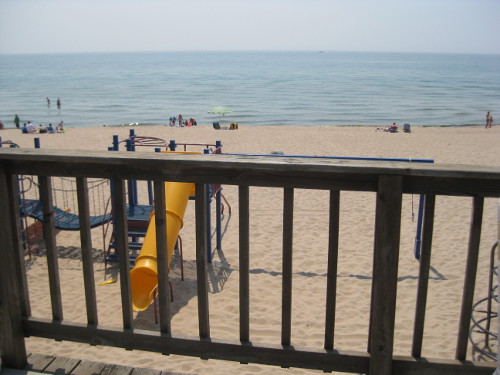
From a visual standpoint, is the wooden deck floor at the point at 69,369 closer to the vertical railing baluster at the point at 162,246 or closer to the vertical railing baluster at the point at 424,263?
the vertical railing baluster at the point at 162,246

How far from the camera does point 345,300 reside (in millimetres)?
6277

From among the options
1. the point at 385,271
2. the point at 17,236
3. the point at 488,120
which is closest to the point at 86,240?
the point at 17,236

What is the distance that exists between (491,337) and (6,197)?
4716 millimetres

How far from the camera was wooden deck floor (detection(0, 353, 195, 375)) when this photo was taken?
8.48 ft

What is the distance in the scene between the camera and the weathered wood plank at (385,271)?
6.88ft

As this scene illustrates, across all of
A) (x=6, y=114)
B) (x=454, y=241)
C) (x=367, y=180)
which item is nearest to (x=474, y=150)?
(x=454, y=241)

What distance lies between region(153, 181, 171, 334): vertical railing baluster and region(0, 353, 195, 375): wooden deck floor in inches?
13.1

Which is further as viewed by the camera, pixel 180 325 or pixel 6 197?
pixel 180 325

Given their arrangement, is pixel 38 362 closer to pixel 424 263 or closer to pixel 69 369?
pixel 69 369

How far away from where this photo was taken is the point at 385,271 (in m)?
2.17

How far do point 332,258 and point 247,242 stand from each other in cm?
39

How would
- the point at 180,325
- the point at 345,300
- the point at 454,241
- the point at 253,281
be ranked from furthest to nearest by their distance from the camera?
1. the point at 454,241
2. the point at 253,281
3. the point at 345,300
4. the point at 180,325

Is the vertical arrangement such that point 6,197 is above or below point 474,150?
above

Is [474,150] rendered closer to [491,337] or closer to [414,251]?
[414,251]
